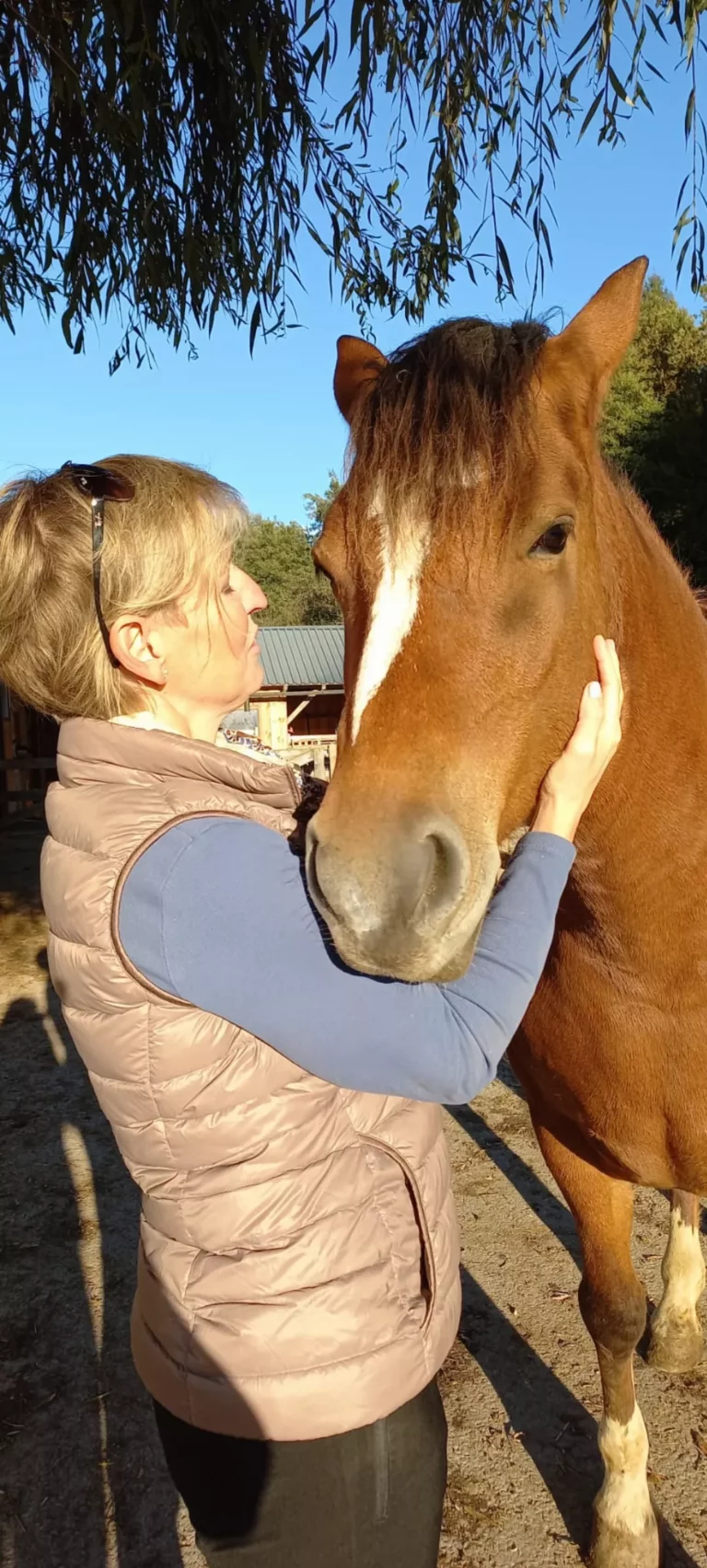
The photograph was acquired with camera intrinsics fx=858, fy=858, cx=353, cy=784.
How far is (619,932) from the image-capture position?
1.71 m

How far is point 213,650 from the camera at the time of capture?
1.33 metres

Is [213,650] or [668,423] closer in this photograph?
[213,650]

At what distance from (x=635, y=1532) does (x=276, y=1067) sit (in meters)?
1.83

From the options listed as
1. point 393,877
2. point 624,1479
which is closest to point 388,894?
point 393,877

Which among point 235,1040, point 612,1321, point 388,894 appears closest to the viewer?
point 388,894

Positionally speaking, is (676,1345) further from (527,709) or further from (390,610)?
(390,610)

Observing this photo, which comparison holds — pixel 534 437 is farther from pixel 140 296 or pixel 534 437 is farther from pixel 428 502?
pixel 140 296

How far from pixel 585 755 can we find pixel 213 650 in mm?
600

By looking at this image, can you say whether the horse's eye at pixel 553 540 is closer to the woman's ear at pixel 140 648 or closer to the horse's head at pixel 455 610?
the horse's head at pixel 455 610

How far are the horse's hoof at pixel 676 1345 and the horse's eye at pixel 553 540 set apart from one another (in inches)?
100

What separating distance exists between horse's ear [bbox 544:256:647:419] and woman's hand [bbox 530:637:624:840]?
440mm

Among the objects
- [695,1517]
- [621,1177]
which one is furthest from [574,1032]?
[695,1517]

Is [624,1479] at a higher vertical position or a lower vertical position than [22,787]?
lower

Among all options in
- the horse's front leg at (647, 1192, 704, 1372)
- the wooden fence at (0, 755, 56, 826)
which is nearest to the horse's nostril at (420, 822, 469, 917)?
the horse's front leg at (647, 1192, 704, 1372)
